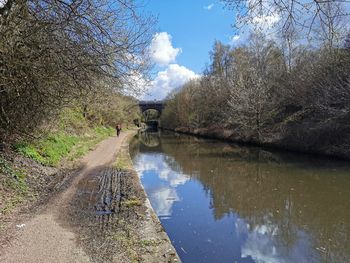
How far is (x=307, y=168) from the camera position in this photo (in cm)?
2173

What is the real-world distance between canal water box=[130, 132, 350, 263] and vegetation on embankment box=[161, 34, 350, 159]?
150 inches

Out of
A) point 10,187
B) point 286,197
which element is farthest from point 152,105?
point 10,187

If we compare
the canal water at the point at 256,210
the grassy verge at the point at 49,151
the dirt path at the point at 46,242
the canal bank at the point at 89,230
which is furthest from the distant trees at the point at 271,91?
the grassy verge at the point at 49,151

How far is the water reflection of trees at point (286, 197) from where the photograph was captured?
35.1 feet

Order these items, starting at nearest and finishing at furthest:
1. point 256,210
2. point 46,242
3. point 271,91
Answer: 1. point 46,242
2. point 256,210
3. point 271,91

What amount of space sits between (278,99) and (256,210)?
27325mm

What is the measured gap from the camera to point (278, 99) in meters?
38.9

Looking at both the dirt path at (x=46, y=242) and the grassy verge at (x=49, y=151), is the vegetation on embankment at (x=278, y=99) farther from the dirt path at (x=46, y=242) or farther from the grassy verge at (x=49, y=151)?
the grassy verge at (x=49, y=151)

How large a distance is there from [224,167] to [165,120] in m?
73.3

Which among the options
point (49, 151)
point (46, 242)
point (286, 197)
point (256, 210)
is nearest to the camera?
point (46, 242)

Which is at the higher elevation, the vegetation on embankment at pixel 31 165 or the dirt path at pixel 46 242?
the vegetation on embankment at pixel 31 165

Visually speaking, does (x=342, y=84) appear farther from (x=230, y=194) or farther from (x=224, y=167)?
(x=230, y=194)

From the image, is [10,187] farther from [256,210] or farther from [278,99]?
[278,99]

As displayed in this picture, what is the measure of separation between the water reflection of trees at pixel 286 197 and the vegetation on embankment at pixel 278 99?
3.88m
